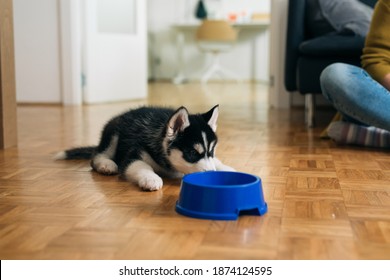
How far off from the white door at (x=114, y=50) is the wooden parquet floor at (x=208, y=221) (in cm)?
232

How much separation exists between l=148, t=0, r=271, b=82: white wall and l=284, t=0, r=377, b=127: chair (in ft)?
18.0

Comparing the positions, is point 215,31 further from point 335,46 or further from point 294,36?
point 335,46

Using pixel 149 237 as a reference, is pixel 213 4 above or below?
above

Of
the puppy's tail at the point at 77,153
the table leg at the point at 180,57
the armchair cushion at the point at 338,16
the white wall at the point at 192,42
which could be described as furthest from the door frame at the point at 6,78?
the white wall at the point at 192,42

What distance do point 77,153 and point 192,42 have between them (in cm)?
719

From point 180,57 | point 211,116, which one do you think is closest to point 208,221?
point 211,116

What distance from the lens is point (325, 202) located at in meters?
1.58

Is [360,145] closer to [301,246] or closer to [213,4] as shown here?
[301,246]

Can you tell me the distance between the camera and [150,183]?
171 centimetres

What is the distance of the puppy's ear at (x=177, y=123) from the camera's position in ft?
5.61

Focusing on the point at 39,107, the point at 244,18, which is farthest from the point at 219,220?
the point at 244,18

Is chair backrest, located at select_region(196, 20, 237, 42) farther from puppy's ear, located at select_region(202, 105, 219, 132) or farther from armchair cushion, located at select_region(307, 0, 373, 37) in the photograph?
puppy's ear, located at select_region(202, 105, 219, 132)

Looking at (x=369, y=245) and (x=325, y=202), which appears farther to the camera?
(x=325, y=202)
